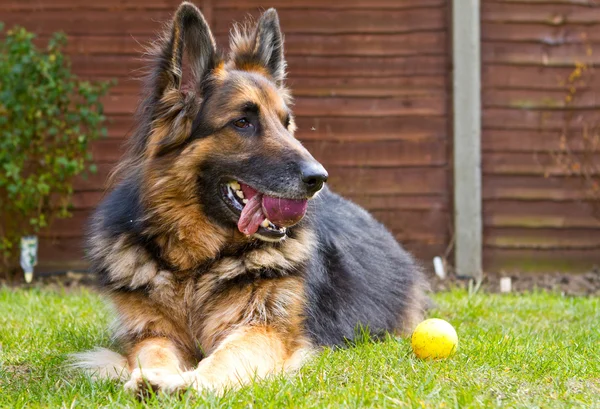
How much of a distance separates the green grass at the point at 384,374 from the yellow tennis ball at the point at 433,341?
0.19 ft

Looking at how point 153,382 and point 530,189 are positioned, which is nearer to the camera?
point 153,382

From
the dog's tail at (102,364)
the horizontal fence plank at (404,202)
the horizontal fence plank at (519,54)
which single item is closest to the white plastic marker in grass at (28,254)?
the horizontal fence plank at (404,202)

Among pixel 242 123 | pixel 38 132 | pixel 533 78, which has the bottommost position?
pixel 38 132

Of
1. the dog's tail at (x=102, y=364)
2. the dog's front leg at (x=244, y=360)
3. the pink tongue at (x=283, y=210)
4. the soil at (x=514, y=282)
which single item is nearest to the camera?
the dog's front leg at (x=244, y=360)

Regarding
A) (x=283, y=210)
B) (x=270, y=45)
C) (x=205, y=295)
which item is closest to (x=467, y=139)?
(x=270, y=45)

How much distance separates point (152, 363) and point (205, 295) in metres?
0.51

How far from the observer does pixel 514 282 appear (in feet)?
26.2

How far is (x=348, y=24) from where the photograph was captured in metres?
8.27

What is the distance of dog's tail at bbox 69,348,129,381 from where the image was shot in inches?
134

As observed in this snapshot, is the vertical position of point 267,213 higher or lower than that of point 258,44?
lower

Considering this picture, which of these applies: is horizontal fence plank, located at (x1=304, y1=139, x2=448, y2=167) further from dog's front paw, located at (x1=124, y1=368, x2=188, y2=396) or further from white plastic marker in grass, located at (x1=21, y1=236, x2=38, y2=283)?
dog's front paw, located at (x1=124, y1=368, x2=188, y2=396)

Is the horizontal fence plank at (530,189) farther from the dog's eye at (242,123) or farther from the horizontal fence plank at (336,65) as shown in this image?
the dog's eye at (242,123)

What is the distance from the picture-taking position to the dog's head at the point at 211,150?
3.66m

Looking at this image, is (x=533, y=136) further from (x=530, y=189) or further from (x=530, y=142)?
(x=530, y=189)
